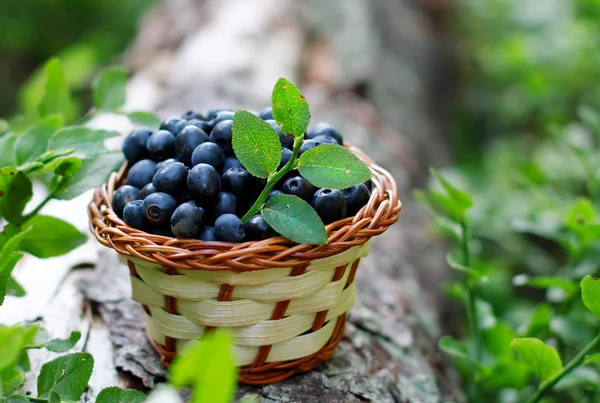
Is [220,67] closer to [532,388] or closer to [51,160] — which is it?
[51,160]

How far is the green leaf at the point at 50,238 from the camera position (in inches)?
42.6

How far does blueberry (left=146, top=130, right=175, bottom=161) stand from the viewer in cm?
106

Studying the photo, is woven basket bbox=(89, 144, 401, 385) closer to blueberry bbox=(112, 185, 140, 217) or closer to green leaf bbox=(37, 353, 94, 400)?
blueberry bbox=(112, 185, 140, 217)

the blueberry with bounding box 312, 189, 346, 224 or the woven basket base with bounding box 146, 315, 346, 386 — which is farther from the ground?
the blueberry with bounding box 312, 189, 346, 224

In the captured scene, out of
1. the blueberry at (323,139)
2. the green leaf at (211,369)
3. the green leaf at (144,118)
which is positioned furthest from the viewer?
the green leaf at (144,118)

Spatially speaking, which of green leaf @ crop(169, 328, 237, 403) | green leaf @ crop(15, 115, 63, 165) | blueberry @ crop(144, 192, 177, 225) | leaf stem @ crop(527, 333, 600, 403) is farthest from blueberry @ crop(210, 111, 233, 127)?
leaf stem @ crop(527, 333, 600, 403)

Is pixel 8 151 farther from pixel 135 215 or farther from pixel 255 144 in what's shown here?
pixel 255 144

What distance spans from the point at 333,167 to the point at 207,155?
8.8 inches

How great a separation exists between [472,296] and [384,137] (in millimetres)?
1197

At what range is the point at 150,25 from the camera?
3203mm

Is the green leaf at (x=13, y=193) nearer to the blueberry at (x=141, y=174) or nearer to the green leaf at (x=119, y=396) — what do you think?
the blueberry at (x=141, y=174)

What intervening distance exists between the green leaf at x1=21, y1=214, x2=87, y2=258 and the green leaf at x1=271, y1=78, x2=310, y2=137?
1.52 ft

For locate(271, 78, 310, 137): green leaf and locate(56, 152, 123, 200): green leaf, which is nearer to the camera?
locate(271, 78, 310, 137): green leaf

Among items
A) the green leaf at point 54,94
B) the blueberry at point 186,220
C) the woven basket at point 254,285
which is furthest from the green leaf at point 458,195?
the green leaf at point 54,94
